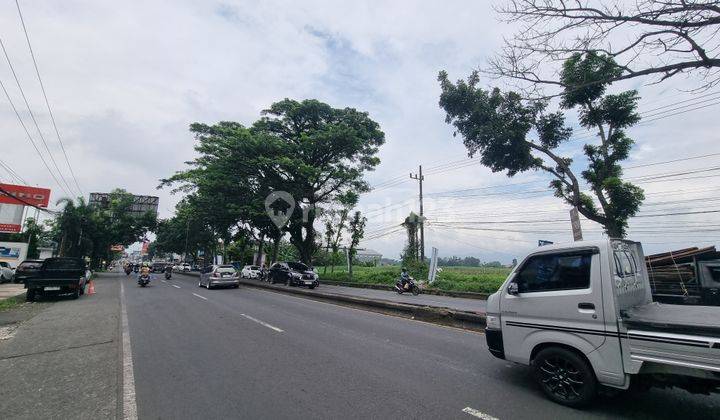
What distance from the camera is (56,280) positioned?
609 inches

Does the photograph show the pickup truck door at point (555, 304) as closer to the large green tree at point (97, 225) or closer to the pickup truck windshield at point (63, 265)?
the pickup truck windshield at point (63, 265)

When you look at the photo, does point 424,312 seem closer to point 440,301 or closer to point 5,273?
point 440,301

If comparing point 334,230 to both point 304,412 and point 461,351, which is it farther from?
point 304,412

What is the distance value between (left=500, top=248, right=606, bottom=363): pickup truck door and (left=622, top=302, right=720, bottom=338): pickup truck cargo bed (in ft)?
1.23

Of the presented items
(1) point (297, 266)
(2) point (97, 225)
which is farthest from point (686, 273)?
(2) point (97, 225)

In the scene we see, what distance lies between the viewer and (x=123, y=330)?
882cm

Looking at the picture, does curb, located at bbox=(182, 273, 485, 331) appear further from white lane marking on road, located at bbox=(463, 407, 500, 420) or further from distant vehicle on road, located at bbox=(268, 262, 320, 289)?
distant vehicle on road, located at bbox=(268, 262, 320, 289)

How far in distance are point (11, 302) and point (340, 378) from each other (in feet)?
55.3

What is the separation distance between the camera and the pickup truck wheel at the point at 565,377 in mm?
4123

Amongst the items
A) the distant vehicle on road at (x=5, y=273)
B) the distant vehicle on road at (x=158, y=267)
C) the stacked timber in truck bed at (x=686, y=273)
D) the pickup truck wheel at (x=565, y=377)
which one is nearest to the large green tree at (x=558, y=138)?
the stacked timber in truck bed at (x=686, y=273)

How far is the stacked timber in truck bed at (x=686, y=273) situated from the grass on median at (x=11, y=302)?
20.1m

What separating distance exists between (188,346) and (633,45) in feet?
32.0

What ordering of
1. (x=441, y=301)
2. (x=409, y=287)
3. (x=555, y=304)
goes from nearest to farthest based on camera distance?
(x=555, y=304) < (x=441, y=301) < (x=409, y=287)

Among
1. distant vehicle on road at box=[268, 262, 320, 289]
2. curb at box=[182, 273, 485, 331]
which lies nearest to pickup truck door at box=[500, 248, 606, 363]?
curb at box=[182, 273, 485, 331]
